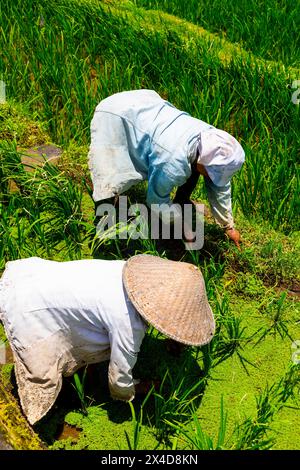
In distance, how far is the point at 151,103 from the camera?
327 cm

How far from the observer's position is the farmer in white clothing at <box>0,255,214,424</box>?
234 cm

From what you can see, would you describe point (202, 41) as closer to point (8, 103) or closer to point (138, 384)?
point (8, 103)

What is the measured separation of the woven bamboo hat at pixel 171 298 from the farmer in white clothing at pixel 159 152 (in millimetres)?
736

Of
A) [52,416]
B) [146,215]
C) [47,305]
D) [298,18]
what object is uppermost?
[298,18]

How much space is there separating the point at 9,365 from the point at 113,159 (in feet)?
3.90

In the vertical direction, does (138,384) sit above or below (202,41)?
below

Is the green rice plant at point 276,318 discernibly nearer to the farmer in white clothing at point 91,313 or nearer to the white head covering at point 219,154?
the white head covering at point 219,154

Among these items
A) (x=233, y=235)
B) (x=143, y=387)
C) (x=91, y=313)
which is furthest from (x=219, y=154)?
A: (x=143, y=387)

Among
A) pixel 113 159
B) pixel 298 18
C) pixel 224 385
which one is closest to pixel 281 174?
pixel 113 159

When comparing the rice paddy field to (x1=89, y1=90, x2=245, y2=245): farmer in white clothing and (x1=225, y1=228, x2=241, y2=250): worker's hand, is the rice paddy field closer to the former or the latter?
(x1=225, y1=228, x2=241, y2=250): worker's hand

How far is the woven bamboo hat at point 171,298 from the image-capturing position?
232 cm

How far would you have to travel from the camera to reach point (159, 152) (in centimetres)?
307

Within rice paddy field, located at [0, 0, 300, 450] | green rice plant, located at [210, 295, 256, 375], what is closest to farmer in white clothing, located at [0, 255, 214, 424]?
rice paddy field, located at [0, 0, 300, 450]

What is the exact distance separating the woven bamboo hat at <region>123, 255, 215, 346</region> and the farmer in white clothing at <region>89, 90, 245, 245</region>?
0.74m
